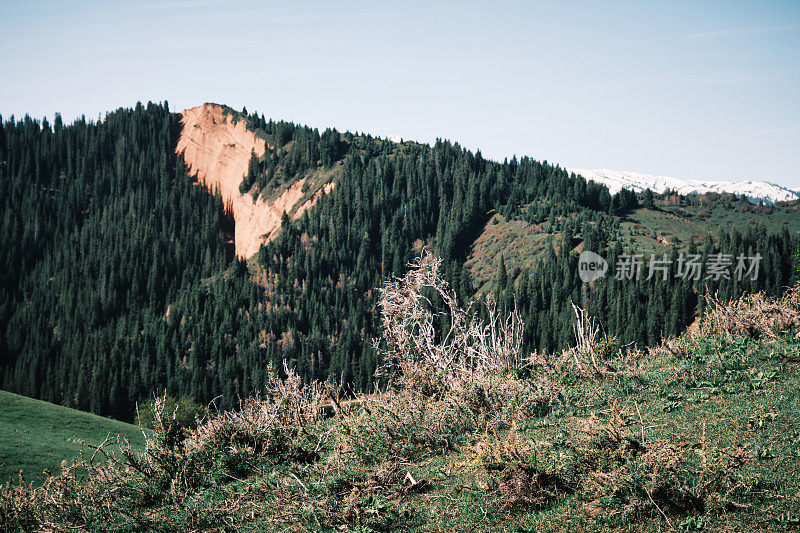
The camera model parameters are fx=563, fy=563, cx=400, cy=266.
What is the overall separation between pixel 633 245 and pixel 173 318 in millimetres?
87491

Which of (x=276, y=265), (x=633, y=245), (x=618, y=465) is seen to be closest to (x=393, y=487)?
(x=618, y=465)

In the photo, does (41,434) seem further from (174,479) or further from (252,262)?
(252,262)

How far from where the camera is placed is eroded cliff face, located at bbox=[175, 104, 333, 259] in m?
129

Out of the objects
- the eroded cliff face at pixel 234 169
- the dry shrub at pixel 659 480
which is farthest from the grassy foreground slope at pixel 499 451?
the eroded cliff face at pixel 234 169

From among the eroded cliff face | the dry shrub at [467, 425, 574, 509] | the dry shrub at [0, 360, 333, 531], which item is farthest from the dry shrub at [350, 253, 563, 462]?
the eroded cliff face

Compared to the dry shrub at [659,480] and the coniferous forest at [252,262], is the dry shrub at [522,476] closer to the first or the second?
the dry shrub at [659,480]

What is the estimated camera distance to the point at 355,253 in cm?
11969

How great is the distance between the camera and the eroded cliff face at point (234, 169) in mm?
129375

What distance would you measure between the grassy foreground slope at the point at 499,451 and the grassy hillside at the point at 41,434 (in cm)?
277
